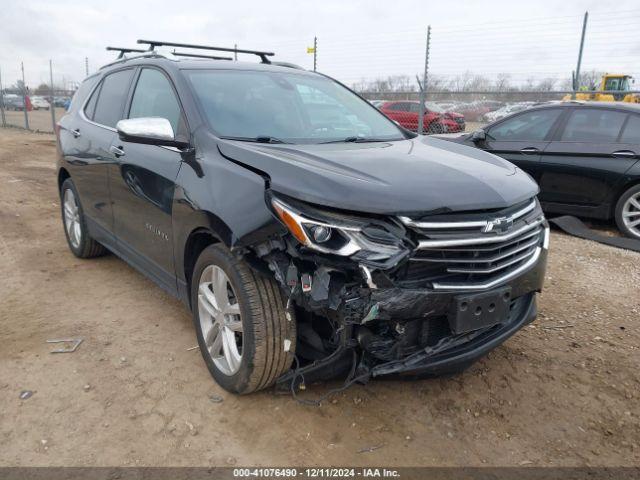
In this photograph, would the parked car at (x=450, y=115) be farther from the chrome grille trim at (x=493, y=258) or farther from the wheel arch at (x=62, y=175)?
the chrome grille trim at (x=493, y=258)

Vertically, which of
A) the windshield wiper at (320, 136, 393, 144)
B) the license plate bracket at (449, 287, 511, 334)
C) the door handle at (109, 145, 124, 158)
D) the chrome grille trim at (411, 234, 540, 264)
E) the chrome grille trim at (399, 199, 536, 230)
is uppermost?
the windshield wiper at (320, 136, 393, 144)

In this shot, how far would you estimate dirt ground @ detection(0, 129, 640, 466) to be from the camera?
241 cm

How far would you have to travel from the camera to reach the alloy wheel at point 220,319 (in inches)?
105

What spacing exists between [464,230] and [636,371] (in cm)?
171

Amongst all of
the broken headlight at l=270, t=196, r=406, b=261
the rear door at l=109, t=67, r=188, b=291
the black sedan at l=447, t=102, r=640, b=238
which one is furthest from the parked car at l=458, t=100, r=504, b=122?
the broken headlight at l=270, t=196, r=406, b=261

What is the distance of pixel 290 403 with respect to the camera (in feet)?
9.06

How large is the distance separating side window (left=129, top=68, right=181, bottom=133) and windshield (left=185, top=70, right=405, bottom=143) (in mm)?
185

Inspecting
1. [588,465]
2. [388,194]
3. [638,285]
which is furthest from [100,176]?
[638,285]

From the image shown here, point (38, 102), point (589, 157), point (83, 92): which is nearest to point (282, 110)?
point (83, 92)

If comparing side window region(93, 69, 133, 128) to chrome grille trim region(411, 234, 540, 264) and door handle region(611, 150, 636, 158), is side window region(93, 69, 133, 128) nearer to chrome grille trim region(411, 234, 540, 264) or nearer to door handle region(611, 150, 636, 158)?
chrome grille trim region(411, 234, 540, 264)

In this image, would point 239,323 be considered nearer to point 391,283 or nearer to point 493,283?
point 391,283

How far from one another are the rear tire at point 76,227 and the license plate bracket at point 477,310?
3607 mm

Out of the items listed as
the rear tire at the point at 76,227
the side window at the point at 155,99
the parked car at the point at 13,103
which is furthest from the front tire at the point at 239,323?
the parked car at the point at 13,103

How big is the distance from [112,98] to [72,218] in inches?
55.2
